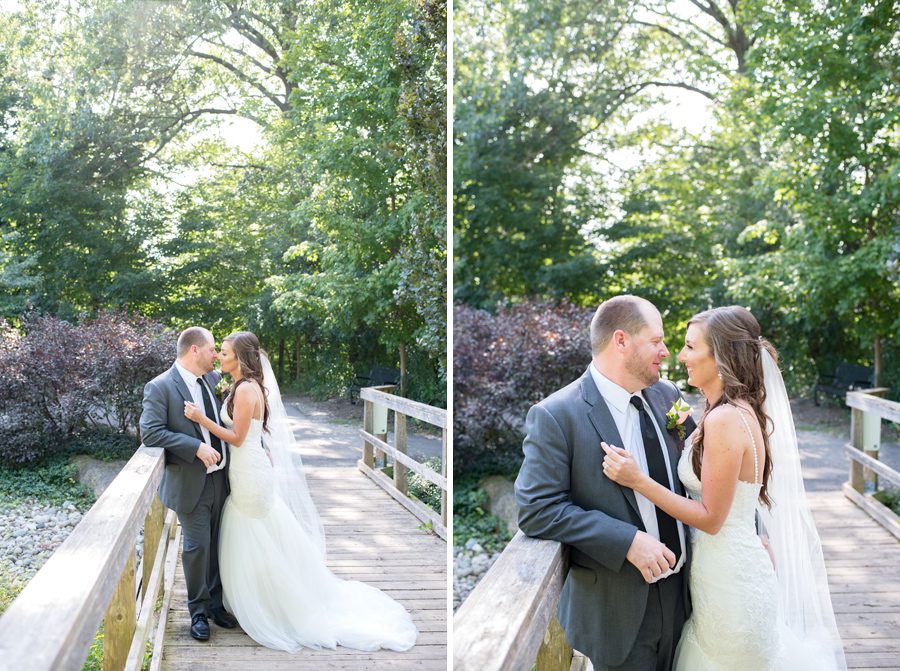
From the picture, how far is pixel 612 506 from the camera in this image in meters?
1.79

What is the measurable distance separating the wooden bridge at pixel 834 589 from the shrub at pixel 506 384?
201 cm

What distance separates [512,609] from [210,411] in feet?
7.09

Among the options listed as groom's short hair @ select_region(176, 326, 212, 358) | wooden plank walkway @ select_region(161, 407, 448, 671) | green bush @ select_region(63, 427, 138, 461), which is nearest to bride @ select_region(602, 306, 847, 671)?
wooden plank walkway @ select_region(161, 407, 448, 671)

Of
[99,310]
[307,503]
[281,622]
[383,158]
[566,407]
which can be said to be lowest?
[281,622]

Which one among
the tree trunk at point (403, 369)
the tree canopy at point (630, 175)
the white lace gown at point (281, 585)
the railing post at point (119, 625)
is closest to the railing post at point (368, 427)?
the tree trunk at point (403, 369)

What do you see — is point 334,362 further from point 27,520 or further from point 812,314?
point 812,314

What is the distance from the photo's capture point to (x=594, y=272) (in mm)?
9234

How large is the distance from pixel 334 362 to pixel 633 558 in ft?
6.14

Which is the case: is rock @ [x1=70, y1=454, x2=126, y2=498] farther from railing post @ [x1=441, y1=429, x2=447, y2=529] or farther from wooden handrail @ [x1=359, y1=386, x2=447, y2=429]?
railing post @ [x1=441, y1=429, x2=447, y2=529]

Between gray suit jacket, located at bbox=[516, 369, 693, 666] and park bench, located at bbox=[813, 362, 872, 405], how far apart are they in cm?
765

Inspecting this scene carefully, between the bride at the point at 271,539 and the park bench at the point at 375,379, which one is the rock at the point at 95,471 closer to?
the bride at the point at 271,539

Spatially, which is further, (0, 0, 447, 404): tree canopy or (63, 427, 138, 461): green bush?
(0, 0, 447, 404): tree canopy

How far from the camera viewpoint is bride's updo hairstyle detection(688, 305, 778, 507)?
6.61 ft

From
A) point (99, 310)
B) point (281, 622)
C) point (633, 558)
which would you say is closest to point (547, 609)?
point (633, 558)
